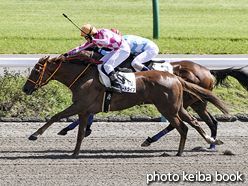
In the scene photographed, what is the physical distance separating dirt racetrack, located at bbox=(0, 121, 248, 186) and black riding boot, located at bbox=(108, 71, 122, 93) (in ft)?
3.13

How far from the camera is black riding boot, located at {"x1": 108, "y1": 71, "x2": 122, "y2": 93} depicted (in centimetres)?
589

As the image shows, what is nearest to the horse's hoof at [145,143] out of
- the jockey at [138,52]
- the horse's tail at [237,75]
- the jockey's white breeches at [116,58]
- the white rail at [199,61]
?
the jockey at [138,52]

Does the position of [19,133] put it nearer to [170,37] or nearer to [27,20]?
[170,37]

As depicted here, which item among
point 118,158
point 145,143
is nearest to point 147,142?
point 145,143

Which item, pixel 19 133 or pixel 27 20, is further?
pixel 27 20

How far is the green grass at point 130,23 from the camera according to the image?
1338 centimetres

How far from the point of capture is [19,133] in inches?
277

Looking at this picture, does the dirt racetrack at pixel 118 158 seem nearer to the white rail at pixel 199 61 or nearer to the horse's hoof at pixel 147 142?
the horse's hoof at pixel 147 142

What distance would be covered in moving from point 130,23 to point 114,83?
15318 mm

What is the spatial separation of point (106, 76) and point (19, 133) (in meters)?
2.08

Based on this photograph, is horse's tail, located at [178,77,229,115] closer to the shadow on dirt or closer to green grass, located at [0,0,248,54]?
the shadow on dirt

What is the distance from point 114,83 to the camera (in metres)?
5.90

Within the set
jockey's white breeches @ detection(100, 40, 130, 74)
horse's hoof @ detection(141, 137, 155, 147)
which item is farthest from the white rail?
horse's hoof @ detection(141, 137, 155, 147)

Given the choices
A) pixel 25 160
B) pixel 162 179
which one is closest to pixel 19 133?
pixel 25 160
